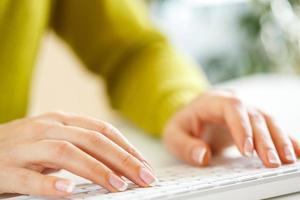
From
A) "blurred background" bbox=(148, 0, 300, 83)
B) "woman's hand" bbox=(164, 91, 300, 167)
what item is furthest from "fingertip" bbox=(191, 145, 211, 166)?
"blurred background" bbox=(148, 0, 300, 83)

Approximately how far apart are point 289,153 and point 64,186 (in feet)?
0.90

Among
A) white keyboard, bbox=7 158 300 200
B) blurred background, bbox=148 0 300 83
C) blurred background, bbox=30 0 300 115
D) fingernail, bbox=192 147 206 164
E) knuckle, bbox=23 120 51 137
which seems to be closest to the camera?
white keyboard, bbox=7 158 300 200

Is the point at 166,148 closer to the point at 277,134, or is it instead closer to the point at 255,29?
the point at 277,134

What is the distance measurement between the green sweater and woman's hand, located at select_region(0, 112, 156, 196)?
0.38 m

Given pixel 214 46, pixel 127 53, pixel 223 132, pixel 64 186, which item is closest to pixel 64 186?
pixel 64 186

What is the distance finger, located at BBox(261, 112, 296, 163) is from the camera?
622mm

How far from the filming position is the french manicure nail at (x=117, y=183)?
520 mm

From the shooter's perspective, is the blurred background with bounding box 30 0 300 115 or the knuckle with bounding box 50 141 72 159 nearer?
the knuckle with bounding box 50 141 72 159

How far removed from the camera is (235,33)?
7.89ft

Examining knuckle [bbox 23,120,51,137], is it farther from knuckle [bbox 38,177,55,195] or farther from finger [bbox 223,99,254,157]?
finger [bbox 223,99,254,157]

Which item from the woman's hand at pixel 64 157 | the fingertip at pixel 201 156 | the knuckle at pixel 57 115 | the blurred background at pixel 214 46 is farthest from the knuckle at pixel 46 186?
the blurred background at pixel 214 46

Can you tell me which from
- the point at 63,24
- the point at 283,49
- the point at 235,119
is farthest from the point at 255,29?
the point at 235,119

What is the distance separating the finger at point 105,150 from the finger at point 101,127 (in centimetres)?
1

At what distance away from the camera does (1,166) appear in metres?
0.56
